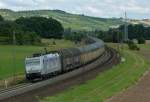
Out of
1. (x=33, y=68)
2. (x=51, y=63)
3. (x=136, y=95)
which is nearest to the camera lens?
(x=136, y=95)

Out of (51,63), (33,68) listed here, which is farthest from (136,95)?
(51,63)

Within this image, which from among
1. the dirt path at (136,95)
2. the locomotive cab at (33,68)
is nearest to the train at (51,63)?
the locomotive cab at (33,68)

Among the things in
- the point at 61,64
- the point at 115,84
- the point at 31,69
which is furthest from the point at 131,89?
the point at 61,64

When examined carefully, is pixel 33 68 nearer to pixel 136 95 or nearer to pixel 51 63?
pixel 51 63

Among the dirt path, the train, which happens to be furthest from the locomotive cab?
the dirt path

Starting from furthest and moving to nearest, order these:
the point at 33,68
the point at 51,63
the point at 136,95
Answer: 1. the point at 51,63
2. the point at 33,68
3. the point at 136,95

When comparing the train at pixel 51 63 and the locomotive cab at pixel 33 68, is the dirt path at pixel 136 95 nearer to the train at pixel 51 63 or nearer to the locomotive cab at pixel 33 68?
the locomotive cab at pixel 33 68

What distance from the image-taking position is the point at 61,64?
67.2 meters

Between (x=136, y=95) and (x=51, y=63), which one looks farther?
(x=51, y=63)

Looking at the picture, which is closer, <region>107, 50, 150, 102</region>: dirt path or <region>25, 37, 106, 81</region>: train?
<region>107, 50, 150, 102</region>: dirt path

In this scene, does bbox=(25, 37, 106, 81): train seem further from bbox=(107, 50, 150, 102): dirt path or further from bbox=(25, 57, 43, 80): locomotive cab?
bbox=(107, 50, 150, 102): dirt path

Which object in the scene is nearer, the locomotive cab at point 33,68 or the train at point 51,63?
the locomotive cab at point 33,68

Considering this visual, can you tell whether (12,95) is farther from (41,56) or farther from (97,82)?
(41,56)

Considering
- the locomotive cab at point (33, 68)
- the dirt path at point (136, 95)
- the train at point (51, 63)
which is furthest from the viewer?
the train at point (51, 63)
